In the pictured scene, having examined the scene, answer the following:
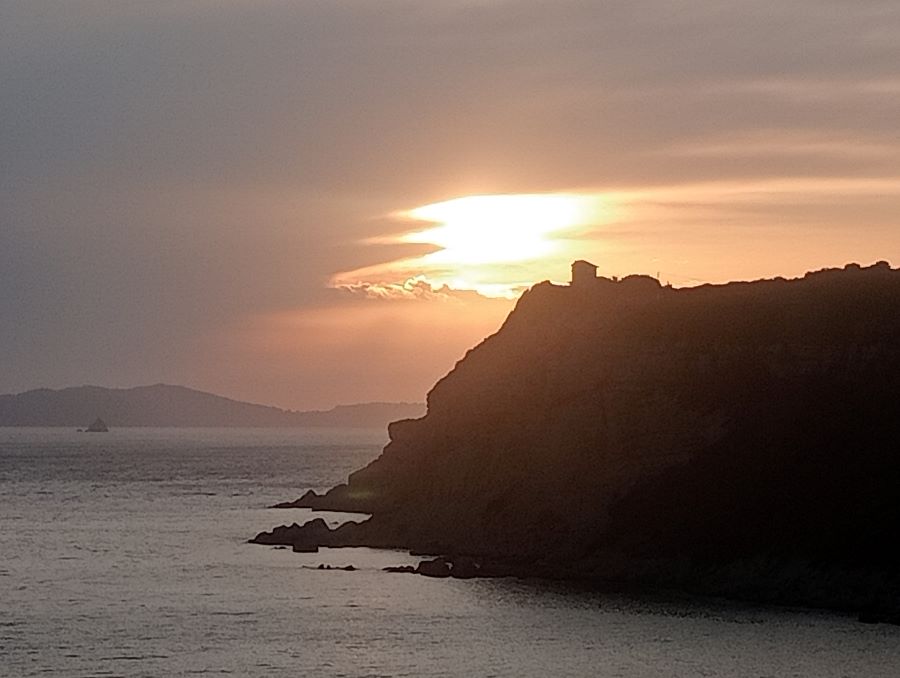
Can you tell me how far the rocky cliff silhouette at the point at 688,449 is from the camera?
99.9m

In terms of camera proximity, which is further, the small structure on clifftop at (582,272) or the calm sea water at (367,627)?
the small structure on clifftop at (582,272)

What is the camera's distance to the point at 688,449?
374ft

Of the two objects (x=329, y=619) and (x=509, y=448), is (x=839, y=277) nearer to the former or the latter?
(x=509, y=448)

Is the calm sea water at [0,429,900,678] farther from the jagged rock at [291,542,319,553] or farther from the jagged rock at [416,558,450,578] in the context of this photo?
the jagged rock at [291,542,319,553]

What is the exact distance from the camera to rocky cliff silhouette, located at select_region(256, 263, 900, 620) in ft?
328

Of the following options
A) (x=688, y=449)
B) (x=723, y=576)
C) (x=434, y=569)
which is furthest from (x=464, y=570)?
(x=688, y=449)

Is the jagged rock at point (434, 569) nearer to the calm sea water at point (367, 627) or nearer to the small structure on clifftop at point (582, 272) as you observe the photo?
the calm sea water at point (367, 627)

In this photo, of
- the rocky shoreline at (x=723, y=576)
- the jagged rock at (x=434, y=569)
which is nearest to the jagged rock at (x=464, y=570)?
the rocky shoreline at (x=723, y=576)

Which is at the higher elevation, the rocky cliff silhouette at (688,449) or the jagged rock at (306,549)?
the rocky cliff silhouette at (688,449)

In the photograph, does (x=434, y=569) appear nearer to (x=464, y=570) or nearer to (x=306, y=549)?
(x=464, y=570)

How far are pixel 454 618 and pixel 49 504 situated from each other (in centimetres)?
11680

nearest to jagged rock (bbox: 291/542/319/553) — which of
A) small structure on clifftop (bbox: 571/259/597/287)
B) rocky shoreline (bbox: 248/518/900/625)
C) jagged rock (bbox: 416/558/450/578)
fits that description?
rocky shoreline (bbox: 248/518/900/625)

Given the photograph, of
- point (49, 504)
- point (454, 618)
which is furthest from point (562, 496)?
point (49, 504)

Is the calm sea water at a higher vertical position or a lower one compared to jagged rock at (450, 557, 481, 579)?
lower
